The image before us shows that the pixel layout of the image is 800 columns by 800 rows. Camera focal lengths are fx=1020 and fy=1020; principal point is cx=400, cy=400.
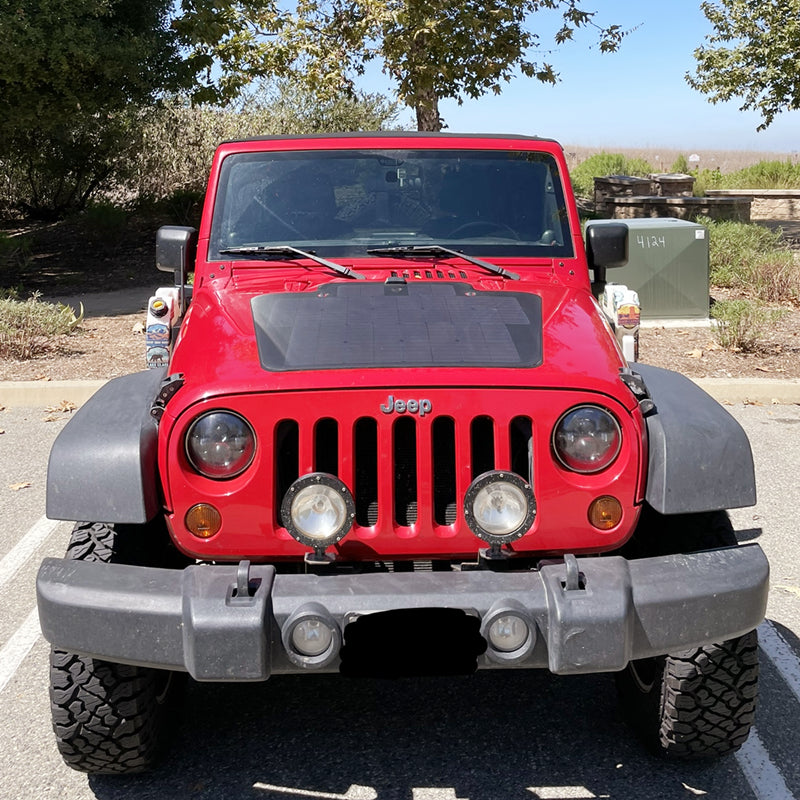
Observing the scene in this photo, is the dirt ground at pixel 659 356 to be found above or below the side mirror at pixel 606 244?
below

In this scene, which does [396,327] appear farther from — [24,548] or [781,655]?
[24,548]

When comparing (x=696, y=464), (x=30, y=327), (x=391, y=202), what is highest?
(x=391, y=202)

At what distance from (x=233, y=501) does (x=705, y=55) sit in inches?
634

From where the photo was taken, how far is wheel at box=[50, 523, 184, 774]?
9.41 ft

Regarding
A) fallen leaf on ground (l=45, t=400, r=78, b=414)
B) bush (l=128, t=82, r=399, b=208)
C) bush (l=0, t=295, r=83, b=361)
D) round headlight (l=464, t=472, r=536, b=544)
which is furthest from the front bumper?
bush (l=128, t=82, r=399, b=208)

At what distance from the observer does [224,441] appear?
279 cm

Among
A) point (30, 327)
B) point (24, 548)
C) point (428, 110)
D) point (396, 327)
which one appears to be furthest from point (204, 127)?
point (396, 327)

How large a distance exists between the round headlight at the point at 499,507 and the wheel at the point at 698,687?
0.62m

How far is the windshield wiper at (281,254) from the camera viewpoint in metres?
3.79

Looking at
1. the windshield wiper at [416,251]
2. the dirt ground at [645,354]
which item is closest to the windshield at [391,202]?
the windshield wiper at [416,251]

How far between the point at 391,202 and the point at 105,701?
2.22m

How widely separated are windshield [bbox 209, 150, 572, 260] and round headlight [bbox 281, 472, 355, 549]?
1.52 metres

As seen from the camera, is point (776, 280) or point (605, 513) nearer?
point (605, 513)

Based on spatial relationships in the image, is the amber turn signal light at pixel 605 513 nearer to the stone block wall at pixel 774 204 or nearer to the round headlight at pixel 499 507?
the round headlight at pixel 499 507
